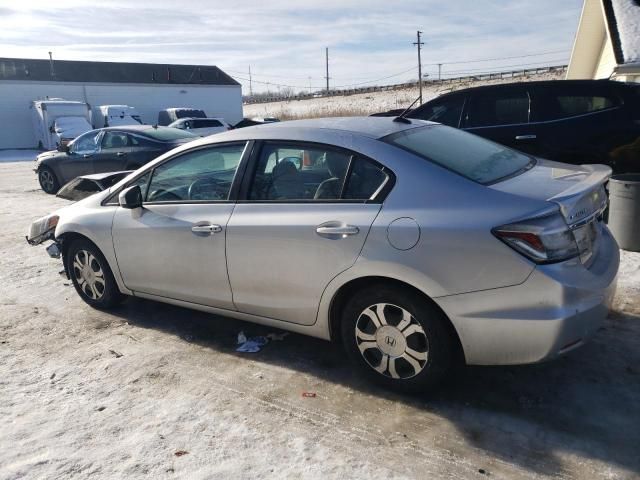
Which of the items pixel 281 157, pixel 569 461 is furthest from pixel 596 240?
pixel 281 157

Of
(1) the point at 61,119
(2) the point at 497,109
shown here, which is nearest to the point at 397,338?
(2) the point at 497,109

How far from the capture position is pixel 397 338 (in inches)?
120

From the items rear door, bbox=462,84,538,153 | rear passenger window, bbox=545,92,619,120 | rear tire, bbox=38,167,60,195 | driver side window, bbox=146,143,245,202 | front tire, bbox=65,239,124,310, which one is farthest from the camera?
rear tire, bbox=38,167,60,195

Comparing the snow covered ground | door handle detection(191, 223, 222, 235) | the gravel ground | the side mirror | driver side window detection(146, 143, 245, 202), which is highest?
the snow covered ground

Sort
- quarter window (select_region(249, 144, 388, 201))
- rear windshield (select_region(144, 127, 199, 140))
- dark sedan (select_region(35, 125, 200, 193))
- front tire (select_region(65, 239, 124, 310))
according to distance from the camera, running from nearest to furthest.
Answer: quarter window (select_region(249, 144, 388, 201)), front tire (select_region(65, 239, 124, 310)), dark sedan (select_region(35, 125, 200, 193)), rear windshield (select_region(144, 127, 199, 140))

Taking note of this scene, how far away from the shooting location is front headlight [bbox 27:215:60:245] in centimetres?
512

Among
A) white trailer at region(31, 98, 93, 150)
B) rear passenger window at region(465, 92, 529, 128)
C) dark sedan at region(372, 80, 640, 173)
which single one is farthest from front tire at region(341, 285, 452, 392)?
white trailer at region(31, 98, 93, 150)

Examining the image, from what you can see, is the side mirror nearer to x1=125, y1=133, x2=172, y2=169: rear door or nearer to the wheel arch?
the wheel arch

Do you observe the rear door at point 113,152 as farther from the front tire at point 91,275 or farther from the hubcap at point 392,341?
the hubcap at point 392,341

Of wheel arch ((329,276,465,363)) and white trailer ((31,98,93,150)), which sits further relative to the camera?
white trailer ((31,98,93,150))

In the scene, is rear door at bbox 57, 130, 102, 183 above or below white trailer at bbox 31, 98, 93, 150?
below

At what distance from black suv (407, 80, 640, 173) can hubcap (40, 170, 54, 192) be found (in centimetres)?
912

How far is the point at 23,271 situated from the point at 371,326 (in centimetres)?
485

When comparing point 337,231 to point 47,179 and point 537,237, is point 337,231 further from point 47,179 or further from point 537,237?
point 47,179
